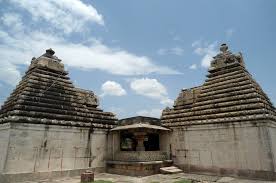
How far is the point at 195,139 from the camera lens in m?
14.7

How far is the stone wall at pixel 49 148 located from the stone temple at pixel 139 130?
5 centimetres

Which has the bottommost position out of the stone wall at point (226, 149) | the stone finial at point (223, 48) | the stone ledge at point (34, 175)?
the stone ledge at point (34, 175)

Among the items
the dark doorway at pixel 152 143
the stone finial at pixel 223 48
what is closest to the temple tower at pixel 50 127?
the dark doorway at pixel 152 143

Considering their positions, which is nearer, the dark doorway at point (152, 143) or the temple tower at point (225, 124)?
the temple tower at point (225, 124)

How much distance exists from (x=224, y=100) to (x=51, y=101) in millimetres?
11168

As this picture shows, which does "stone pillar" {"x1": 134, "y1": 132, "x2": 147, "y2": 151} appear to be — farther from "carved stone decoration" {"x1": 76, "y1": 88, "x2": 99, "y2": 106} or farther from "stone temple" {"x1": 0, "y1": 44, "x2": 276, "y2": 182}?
"carved stone decoration" {"x1": 76, "y1": 88, "x2": 99, "y2": 106}

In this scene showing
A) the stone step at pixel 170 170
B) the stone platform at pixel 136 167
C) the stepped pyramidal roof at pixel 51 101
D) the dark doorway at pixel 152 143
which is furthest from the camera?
the dark doorway at pixel 152 143

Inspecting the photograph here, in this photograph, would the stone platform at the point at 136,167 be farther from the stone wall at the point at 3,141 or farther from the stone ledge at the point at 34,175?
the stone wall at the point at 3,141

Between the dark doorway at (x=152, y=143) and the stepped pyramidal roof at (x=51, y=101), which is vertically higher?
the stepped pyramidal roof at (x=51, y=101)

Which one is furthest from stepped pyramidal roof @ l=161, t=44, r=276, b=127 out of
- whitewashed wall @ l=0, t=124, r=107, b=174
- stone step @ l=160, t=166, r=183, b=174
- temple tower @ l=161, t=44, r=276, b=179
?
whitewashed wall @ l=0, t=124, r=107, b=174

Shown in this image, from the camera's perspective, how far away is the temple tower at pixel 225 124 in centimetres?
1194

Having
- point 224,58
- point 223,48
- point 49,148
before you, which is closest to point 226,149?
point 224,58

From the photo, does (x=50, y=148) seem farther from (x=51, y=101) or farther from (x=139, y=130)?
(x=139, y=130)

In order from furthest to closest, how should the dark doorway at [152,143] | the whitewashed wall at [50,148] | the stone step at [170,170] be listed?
the dark doorway at [152,143] < the stone step at [170,170] < the whitewashed wall at [50,148]
